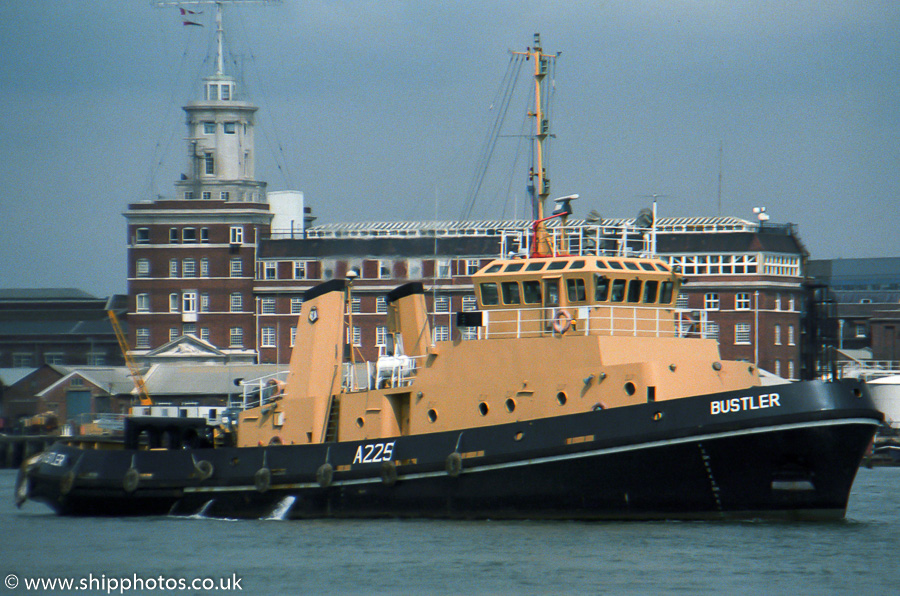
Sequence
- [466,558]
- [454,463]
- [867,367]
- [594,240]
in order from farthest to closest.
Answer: [867,367], [594,240], [454,463], [466,558]

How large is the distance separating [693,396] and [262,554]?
787 cm

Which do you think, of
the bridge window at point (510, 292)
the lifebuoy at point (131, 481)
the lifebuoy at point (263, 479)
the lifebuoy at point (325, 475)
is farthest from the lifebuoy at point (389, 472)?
the lifebuoy at point (131, 481)

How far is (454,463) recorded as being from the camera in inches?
949

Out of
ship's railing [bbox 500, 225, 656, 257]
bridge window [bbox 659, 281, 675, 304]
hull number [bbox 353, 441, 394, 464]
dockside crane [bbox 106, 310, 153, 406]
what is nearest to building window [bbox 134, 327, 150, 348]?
dockside crane [bbox 106, 310, 153, 406]

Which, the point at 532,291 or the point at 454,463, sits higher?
the point at 532,291

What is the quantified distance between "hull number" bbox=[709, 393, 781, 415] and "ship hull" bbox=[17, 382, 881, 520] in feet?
0.06

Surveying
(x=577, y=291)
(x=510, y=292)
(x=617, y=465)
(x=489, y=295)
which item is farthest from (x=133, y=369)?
(x=617, y=465)

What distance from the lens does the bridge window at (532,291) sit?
2514 centimetres

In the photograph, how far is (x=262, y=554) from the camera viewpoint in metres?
22.4

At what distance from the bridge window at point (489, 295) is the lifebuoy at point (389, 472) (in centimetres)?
363

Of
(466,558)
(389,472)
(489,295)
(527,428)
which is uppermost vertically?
(489,295)

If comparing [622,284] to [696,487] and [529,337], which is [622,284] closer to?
[529,337]

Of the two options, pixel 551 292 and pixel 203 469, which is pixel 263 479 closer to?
pixel 203 469

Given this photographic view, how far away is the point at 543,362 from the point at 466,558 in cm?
452
